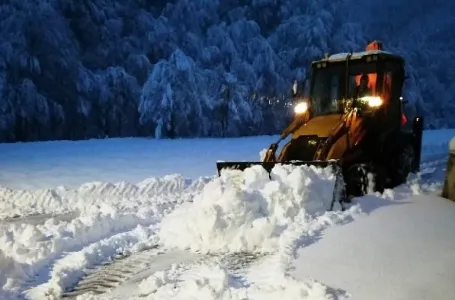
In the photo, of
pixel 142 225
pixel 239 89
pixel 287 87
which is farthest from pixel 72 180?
pixel 287 87

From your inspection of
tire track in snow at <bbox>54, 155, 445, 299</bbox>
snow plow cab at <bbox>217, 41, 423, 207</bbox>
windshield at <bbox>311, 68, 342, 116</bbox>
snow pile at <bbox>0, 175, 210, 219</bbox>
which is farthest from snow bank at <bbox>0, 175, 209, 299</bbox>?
windshield at <bbox>311, 68, 342, 116</bbox>

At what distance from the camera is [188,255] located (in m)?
6.26

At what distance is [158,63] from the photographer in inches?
990

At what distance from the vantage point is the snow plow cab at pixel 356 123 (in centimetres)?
870

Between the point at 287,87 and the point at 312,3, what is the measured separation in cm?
711

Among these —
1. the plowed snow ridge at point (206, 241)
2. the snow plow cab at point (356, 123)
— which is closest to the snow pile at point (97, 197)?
the plowed snow ridge at point (206, 241)

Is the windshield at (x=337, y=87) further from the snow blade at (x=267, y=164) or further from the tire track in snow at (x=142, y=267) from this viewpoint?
the tire track in snow at (x=142, y=267)

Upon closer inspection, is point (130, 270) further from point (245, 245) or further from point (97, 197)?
point (97, 197)

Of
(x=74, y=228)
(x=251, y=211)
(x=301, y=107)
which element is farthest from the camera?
(x=301, y=107)

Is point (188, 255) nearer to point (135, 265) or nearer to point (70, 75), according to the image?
point (135, 265)

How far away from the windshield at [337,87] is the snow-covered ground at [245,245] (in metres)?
1.99

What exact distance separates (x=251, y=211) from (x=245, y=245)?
47 cm

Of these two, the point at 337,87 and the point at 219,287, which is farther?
the point at 337,87

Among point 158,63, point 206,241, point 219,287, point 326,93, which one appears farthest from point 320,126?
point 158,63
